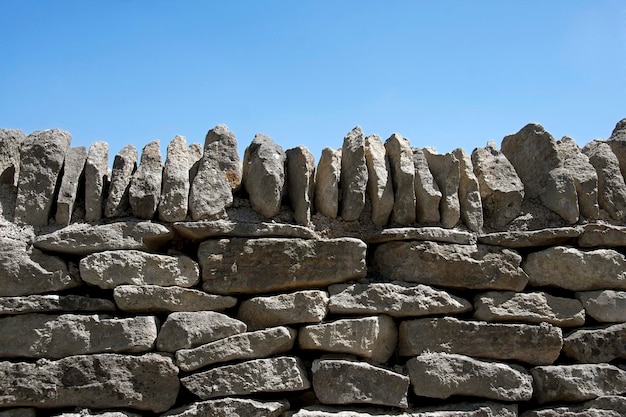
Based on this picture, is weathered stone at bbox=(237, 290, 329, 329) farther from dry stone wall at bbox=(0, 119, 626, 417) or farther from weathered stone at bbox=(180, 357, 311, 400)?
weathered stone at bbox=(180, 357, 311, 400)

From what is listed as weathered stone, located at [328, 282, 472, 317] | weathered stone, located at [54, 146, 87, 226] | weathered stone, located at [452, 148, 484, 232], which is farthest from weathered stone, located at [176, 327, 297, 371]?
weathered stone, located at [452, 148, 484, 232]

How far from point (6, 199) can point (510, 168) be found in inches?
112

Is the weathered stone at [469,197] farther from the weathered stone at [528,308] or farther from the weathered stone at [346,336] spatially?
the weathered stone at [346,336]

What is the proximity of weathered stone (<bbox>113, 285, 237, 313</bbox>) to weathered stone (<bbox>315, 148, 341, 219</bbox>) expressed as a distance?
711 mm

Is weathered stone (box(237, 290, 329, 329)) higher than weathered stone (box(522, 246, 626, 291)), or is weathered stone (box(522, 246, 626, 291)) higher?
weathered stone (box(522, 246, 626, 291))

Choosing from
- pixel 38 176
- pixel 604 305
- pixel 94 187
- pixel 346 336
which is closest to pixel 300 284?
pixel 346 336

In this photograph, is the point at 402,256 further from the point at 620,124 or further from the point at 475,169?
the point at 620,124

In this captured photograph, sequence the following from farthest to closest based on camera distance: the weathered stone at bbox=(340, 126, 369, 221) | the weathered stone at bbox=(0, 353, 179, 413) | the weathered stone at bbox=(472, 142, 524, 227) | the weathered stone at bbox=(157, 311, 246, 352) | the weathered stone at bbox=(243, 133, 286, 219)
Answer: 1. the weathered stone at bbox=(472, 142, 524, 227)
2. the weathered stone at bbox=(340, 126, 369, 221)
3. the weathered stone at bbox=(243, 133, 286, 219)
4. the weathered stone at bbox=(157, 311, 246, 352)
5. the weathered stone at bbox=(0, 353, 179, 413)

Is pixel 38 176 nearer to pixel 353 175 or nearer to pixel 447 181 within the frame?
pixel 353 175

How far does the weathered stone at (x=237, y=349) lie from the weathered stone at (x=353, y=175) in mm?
760

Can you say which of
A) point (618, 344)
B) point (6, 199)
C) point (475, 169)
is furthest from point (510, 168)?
point (6, 199)

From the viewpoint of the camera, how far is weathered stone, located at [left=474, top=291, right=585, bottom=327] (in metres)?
3.54

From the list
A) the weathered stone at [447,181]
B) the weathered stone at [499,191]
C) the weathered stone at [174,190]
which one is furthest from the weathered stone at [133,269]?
the weathered stone at [499,191]

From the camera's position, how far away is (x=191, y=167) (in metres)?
3.72
